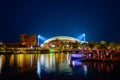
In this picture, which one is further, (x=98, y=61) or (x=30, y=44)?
(x=30, y=44)

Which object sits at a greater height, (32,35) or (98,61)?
(32,35)

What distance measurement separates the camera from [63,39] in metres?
130

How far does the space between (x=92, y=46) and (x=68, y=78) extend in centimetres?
7235

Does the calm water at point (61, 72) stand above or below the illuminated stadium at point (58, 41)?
below

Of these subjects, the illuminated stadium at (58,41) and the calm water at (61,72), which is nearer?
the calm water at (61,72)

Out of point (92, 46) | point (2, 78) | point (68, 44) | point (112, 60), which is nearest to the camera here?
point (2, 78)

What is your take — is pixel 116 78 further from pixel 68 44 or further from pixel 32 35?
pixel 32 35

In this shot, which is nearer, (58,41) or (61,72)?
(61,72)

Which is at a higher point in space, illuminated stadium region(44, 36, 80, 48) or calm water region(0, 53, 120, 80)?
illuminated stadium region(44, 36, 80, 48)

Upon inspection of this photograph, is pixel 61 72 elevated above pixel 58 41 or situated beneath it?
situated beneath

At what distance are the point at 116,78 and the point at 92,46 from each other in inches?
2843

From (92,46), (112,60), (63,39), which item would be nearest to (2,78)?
(112,60)

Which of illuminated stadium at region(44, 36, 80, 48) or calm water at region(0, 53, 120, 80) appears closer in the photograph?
calm water at region(0, 53, 120, 80)

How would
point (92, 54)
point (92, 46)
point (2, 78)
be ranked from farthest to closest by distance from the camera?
point (92, 46), point (92, 54), point (2, 78)
